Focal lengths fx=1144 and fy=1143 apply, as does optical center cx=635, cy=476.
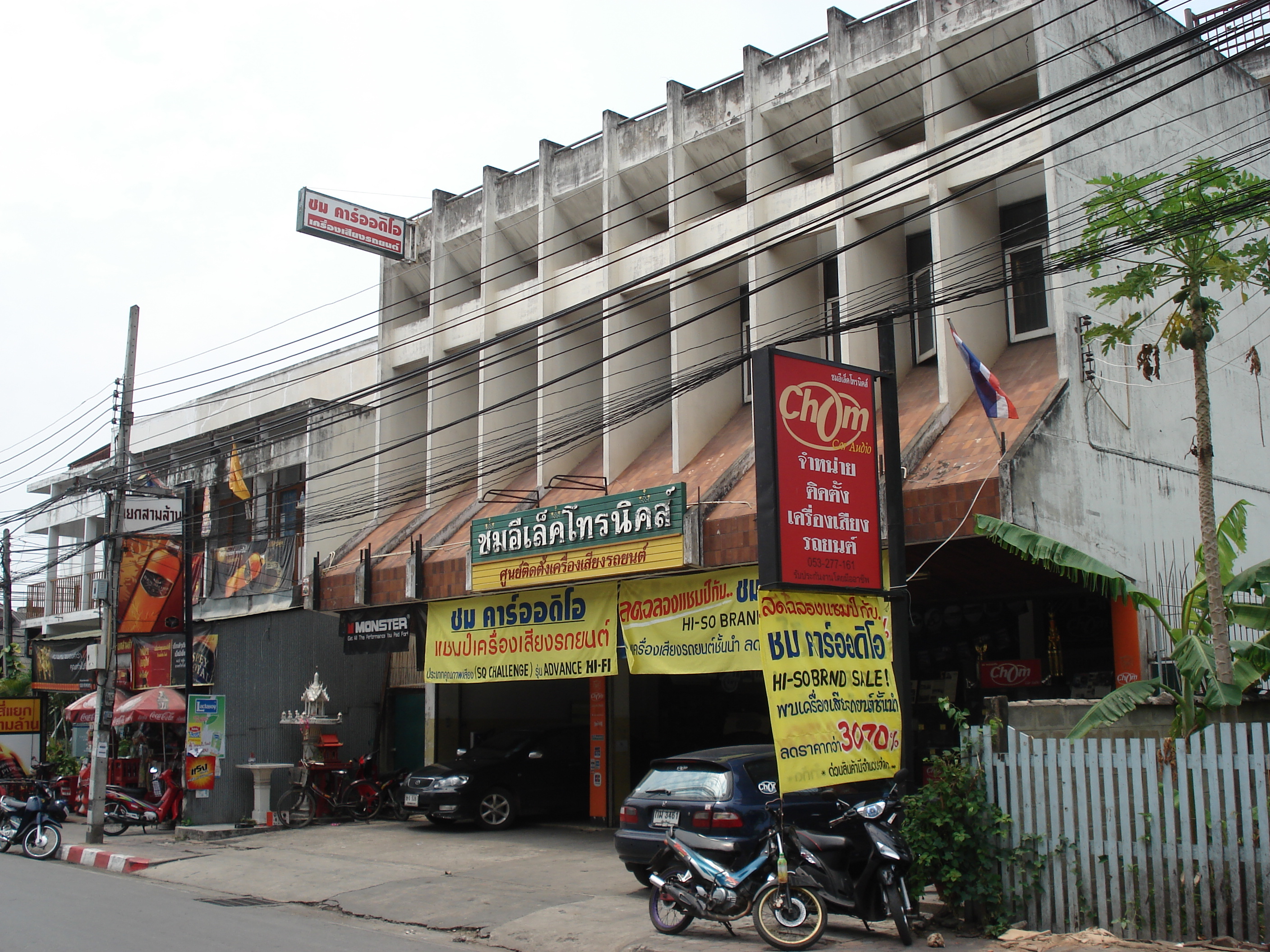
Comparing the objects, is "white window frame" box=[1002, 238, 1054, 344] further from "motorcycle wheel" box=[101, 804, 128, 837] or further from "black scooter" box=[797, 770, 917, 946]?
"motorcycle wheel" box=[101, 804, 128, 837]

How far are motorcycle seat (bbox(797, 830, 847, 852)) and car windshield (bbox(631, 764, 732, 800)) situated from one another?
62.8 inches

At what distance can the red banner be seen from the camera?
15.8 meters

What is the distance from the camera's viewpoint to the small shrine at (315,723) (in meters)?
20.0

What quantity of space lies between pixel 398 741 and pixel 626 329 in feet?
31.9

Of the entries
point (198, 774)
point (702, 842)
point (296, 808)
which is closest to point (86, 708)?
point (198, 774)

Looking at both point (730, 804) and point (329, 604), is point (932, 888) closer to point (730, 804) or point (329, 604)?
point (730, 804)

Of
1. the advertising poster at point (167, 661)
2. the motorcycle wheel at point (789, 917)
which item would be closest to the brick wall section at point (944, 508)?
the motorcycle wheel at point (789, 917)

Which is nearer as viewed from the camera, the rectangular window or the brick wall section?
the brick wall section

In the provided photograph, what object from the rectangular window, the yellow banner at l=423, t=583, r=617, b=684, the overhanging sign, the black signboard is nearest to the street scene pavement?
the yellow banner at l=423, t=583, r=617, b=684

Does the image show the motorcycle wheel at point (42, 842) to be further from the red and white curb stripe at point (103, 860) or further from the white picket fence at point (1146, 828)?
the white picket fence at point (1146, 828)

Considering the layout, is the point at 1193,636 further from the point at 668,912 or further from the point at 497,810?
the point at 497,810

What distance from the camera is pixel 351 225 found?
2208cm

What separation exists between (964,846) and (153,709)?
15625 mm

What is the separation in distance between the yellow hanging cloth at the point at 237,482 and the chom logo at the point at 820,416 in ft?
56.1
